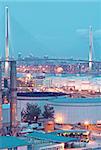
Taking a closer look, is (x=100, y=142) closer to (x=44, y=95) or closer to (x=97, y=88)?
(x=44, y=95)

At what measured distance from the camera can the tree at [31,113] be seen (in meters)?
6.49

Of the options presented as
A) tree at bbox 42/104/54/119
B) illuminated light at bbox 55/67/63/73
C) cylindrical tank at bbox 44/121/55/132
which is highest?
illuminated light at bbox 55/67/63/73

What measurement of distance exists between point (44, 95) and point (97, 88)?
3.20 meters

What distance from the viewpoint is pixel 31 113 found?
6555 millimetres

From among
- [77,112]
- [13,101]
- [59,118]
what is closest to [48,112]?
[59,118]

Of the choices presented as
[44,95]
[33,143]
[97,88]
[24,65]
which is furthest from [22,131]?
[24,65]

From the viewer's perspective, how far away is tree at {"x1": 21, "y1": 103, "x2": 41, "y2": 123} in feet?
21.3

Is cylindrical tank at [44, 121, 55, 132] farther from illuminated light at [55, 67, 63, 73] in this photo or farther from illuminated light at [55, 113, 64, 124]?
illuminated light at [55, 67, 63, 73]

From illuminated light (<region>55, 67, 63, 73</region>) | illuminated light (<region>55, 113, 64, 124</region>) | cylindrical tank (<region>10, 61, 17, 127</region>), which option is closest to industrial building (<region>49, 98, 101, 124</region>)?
illuminated light (<region>55, 113, 64, 124</region>)

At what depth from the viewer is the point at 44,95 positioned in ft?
25.0

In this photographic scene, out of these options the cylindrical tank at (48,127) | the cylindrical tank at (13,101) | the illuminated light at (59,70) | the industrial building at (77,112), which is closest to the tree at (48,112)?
the industrial building at (77,112)

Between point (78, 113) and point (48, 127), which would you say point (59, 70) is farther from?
point (48, 127)

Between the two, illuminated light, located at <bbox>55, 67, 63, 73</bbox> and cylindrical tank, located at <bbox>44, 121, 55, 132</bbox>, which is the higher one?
illuminated light, located at <bbox>55, 67, 63, 73</bbox>

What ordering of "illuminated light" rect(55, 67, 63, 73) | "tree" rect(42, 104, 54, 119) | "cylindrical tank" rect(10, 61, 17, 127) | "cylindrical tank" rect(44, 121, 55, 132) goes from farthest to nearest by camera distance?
"illuminated light" rect(55, 67, 63, 73)
"tree" rect(42, 104, 54, 119)
"cylindrical tank" rect(44, 121, 55, 132)
"cylindrical tank" rect(10, 61, 17, 127)
